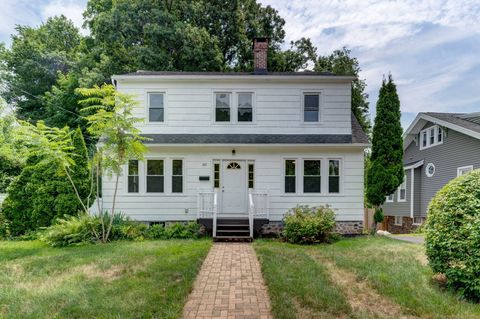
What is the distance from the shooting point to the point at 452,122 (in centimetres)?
1386

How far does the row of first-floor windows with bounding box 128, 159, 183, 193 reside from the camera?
10664 millimetres

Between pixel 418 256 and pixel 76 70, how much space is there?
23135 mm

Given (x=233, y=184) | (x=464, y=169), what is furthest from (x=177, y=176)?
(x=464, y=169)

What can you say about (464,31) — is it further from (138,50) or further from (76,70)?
(76,70)

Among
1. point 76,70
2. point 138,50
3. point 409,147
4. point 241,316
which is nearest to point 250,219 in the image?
point 241,316

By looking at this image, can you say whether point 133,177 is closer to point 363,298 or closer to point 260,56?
point 260,56

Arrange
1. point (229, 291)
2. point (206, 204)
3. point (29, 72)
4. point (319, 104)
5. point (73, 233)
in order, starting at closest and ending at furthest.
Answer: point (229, 291), point (73, 233), point (206, 204), point (319, 104), point (29, 72)

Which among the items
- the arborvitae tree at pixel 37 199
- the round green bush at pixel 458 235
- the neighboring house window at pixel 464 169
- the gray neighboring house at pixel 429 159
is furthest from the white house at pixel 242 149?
the neighboring house window at pixel 464 169

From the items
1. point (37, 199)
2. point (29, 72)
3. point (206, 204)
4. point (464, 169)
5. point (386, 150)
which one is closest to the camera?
point (37, 199)

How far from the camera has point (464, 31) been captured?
10.6 m

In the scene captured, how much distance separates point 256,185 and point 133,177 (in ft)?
14.7

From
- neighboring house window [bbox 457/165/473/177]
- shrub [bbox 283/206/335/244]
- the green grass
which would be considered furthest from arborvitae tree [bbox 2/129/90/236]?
neighboring house window [bbox 457/165/473/177]

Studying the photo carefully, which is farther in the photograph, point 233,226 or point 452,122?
point 452,122

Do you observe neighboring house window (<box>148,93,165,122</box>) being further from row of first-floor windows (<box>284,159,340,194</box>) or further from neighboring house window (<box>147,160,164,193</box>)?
row of first-floor windows (<box>284,159,340,194</box>)
